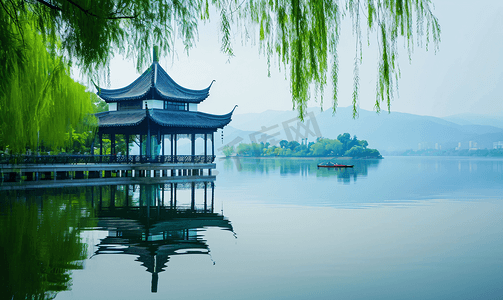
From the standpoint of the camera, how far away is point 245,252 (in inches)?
301

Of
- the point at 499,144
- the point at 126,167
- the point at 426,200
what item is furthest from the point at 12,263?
the point at 499,144

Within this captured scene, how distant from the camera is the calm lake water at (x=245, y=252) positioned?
5484mm

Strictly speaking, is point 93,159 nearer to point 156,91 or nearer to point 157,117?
point 157,117

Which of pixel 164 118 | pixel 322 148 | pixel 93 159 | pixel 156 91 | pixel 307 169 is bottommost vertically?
pixel 307 169

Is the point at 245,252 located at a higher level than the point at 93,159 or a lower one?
lower

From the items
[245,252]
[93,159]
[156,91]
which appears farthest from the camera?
[156,91]

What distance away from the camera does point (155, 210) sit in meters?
13.1

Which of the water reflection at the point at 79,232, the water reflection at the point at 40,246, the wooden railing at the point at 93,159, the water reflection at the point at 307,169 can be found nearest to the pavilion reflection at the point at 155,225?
the water reflection at the point at 79,232

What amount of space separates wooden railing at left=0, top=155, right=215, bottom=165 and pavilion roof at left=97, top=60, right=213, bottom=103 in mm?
3783

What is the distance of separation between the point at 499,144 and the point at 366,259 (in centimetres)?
17561

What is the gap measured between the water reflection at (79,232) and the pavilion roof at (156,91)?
11.7 m

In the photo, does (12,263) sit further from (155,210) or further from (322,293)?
(155,210)

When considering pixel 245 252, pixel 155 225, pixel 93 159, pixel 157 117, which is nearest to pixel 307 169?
pixel 157 117

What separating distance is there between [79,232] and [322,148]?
317ft
